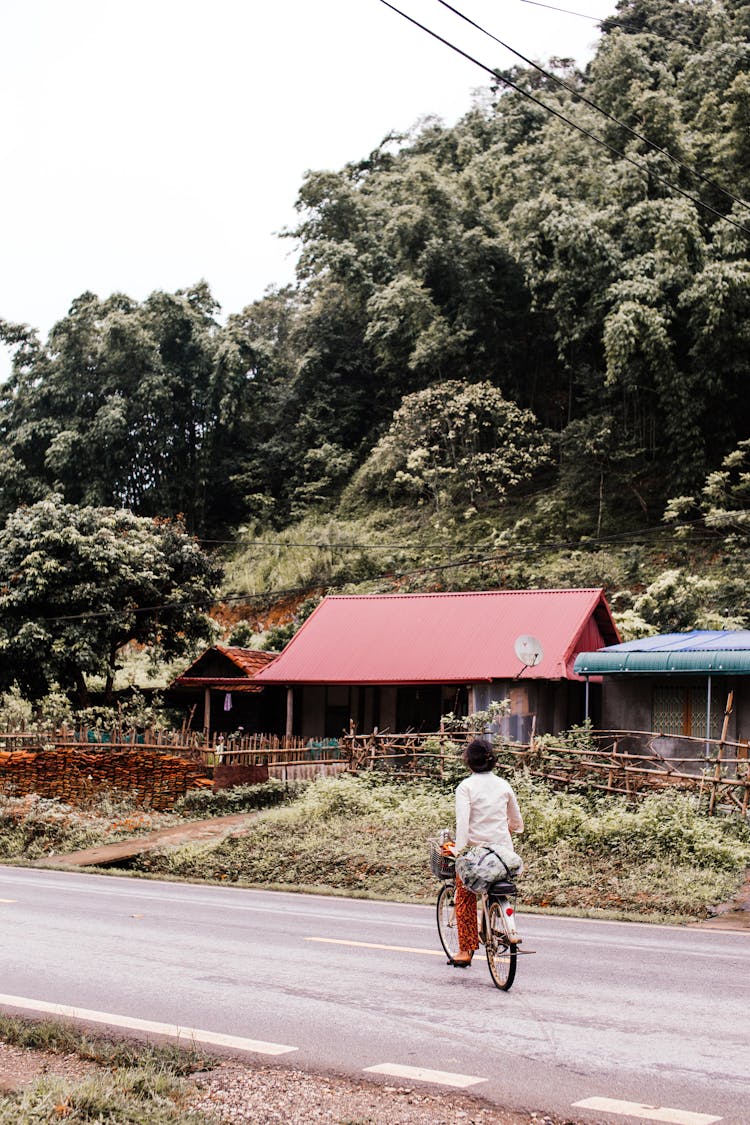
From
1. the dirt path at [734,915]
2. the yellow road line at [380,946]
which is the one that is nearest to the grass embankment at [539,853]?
the dirt path at [734,915]

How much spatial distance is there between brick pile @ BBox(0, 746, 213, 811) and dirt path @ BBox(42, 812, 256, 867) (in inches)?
66.0

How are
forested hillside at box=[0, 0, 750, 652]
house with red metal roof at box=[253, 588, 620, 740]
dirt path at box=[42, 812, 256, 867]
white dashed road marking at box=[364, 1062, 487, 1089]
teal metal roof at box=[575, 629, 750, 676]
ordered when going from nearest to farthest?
1. white dashed road marking at box=[364, 1062, 487, 1089]
2. dirt path at box=[42, 812, 256, 867]
3. teal metal roof at box=[575, 629, 750, 676]
4. house with red metal roof at box=[253, 588, 620, 740]
5. forested hillside at box=[0, 0, 750, 652]

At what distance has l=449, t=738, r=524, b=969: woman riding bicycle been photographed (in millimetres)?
8289

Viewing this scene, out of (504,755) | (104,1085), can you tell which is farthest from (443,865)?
(504,755)

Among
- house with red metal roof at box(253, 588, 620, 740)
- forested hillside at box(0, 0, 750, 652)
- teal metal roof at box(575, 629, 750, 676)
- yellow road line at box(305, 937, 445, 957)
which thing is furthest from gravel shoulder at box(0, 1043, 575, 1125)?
forested hillside at box(0, 0, 750, 652)

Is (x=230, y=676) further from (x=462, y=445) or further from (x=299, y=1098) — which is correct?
(x=299, y=1098)

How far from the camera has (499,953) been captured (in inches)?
316

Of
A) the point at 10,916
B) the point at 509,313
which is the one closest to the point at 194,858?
the point at 10,916

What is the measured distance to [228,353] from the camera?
2179 inches

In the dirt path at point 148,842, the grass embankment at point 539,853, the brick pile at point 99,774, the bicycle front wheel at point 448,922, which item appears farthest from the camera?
the brick pile at point 99,774

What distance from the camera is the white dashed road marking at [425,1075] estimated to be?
18.7 ft

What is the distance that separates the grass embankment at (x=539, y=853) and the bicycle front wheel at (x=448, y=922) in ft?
12.7

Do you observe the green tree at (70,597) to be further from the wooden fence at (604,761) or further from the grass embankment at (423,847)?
the grass embankment at (423,847)

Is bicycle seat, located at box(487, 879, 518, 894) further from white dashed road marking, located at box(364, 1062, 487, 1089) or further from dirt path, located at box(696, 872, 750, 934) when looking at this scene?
dirt path, located at box(696, 872, 750, 934)
